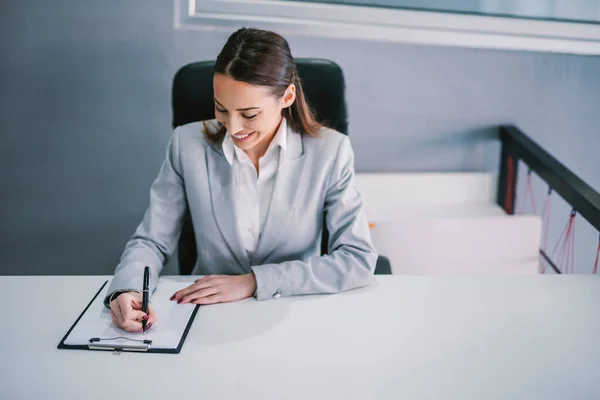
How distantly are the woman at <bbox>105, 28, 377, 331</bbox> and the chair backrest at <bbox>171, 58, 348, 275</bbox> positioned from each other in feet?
0.31

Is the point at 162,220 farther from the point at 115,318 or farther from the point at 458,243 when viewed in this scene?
the point at 458,243

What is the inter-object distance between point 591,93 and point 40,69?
193cm

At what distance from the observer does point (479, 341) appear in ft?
3.58

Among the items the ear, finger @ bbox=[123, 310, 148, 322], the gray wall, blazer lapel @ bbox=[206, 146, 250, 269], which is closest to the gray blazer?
blazer lapel @ bbox=[206, 146, 250, 269]

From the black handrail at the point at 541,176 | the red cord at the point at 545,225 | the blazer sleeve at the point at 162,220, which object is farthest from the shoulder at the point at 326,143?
the red cord at the point at 545,225

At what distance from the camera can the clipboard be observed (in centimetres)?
104

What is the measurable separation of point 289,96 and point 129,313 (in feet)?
1.80

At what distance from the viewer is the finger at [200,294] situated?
1188 millimetres

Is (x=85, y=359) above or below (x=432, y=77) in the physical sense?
below

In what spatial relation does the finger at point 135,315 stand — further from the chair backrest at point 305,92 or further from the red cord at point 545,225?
the red cord at point 545,225

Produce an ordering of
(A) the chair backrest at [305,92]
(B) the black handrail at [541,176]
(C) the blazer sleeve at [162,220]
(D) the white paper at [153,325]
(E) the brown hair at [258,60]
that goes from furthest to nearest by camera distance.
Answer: (B) the black handrail at [541,176] < (A) the chair backrest at [305,92] < (C) the blazer sleeve at [162,220] < (E) the brown hair at [258,60] < (D) the white paper at [153,325]

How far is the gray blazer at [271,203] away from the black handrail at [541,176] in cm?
67

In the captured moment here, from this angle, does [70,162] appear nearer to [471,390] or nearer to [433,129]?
[433,129]

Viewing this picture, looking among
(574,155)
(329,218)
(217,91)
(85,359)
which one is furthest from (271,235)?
(574,155)
